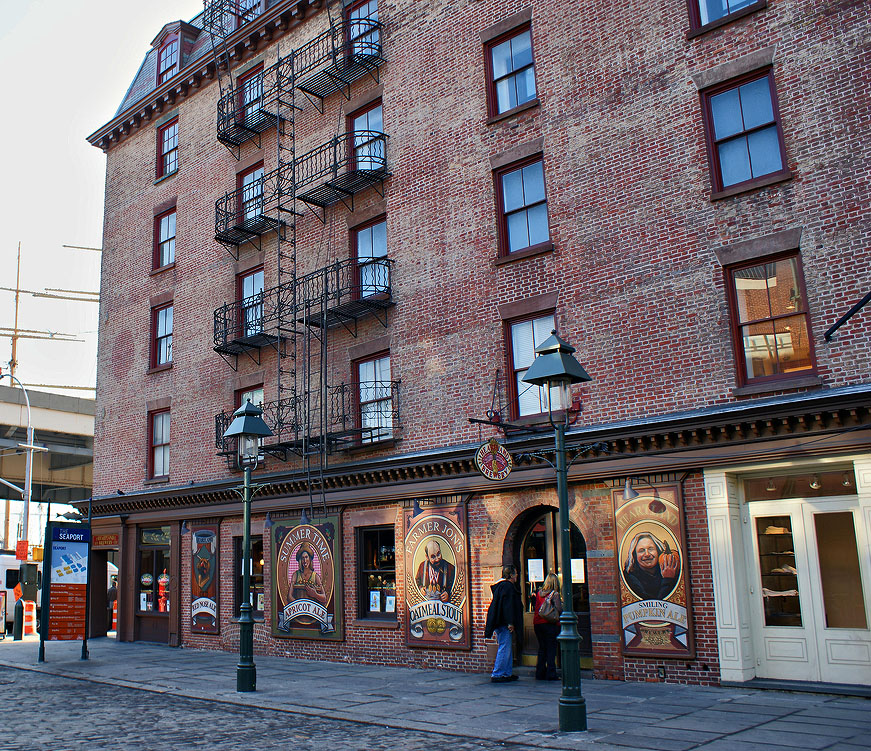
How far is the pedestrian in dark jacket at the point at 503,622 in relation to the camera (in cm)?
1495

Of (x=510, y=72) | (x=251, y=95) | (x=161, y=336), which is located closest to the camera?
(x=510, y=72)

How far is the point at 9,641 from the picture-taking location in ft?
90.4

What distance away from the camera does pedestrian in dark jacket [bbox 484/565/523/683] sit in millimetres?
14945

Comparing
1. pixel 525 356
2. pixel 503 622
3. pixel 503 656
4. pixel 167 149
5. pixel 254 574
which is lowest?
pixel 503 656

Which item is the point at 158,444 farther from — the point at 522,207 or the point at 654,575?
the point at 654,575

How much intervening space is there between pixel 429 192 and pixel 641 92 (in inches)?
211

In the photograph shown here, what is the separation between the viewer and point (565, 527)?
35.3ft

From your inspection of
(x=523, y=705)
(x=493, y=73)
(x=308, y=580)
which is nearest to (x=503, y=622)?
(x=523, y=705)

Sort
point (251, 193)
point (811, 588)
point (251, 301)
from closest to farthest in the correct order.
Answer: point (811, 588), point (251, 301), point (251, 193)

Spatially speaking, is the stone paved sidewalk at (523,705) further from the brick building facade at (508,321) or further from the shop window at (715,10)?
the shop window at (715,10)

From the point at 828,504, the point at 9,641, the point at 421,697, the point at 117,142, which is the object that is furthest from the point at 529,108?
the point at 9,641

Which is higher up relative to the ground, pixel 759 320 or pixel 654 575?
pixel 759 320

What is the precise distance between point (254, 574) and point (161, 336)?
850 centimetres

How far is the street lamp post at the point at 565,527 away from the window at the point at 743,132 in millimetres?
5543
